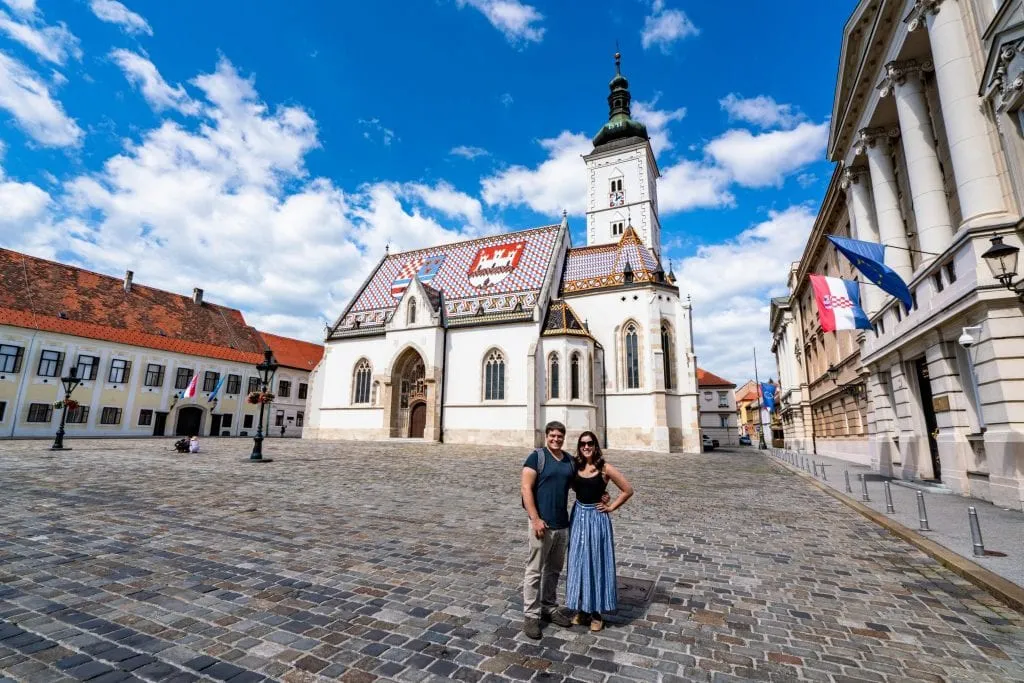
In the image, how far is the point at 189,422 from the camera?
3816 centimetres

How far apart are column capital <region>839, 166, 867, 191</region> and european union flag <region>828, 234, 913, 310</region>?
28.7 feet

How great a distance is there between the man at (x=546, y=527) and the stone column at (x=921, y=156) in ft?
40.3

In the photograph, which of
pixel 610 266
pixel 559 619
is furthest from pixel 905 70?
pixel 610 266

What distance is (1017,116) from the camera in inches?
363

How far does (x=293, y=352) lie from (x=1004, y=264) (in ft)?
178

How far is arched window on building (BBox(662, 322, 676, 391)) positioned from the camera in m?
31.3

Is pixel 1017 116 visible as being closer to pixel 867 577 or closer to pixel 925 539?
pixel 925 539

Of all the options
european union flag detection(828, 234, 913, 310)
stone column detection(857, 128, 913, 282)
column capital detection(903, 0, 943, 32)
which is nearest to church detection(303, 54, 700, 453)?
stone column detection(857, 128, 913, 282)

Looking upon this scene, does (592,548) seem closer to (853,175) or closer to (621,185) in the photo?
(853,175)

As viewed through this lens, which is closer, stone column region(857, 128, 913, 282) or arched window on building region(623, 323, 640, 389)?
stone column region(857, 128, 913, 282)

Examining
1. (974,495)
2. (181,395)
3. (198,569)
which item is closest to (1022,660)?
(198,569)

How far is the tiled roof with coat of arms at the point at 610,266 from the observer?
32.7 meters

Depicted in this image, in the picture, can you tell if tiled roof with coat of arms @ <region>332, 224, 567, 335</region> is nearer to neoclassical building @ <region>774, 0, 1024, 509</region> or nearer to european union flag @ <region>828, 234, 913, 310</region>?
neoclassical building @ <region>774, 0, 1024, 509</region>

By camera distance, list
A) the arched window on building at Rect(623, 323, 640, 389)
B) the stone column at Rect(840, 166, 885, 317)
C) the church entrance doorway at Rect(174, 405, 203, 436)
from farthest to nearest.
A: the church entrance doorway at Rect(174, 405, 203, 436) < the arched window on building at Rect(623, 323, 640, 389) < the stone column at Rect(840, 166, 885, 317)
